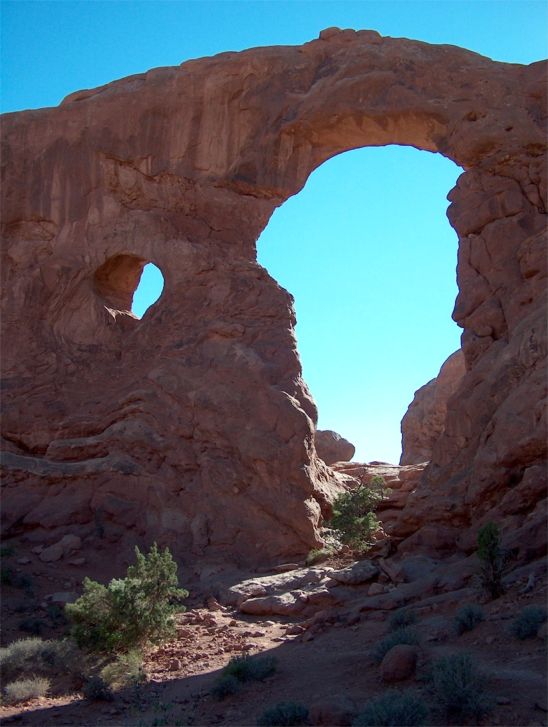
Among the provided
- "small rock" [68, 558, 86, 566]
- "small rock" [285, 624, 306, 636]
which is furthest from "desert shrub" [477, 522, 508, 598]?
"small rock" [68, 558, 86, 566]

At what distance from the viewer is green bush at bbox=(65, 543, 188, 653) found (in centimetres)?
986

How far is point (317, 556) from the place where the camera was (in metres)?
13.2

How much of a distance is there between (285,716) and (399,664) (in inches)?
47.5

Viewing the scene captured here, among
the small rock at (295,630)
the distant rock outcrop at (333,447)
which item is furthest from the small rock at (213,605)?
the distant rock outcrop at (333,447)

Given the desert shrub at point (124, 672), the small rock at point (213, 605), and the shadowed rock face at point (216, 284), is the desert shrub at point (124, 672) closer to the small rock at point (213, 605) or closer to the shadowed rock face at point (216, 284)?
the small rock at point (213, 605)

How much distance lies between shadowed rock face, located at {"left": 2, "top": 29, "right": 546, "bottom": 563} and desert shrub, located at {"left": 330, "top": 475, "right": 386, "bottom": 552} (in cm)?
51

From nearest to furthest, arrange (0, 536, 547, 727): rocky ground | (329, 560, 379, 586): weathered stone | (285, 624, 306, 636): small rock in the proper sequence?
(0, 536, 547, 727): rocky ground → (285, 624, 306, 636): small rock → (329, 560, 379, 586): weathered stone

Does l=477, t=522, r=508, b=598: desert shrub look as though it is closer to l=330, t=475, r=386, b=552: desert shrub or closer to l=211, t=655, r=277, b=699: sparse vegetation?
l=211, t=655, r=277, b=699: sparse vegetation

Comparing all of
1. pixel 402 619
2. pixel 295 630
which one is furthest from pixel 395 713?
pixel 295 630

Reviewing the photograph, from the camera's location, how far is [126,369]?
15930mm

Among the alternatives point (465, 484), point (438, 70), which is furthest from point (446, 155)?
point (465, 484)

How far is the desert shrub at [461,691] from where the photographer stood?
19.0ft

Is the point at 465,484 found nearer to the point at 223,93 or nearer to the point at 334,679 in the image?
Result: the point at 334,679

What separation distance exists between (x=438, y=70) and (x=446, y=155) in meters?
1.89
